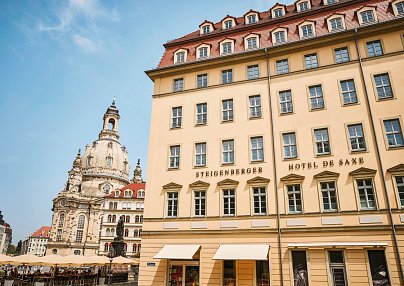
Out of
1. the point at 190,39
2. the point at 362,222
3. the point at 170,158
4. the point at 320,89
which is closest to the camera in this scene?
the point at 362,222

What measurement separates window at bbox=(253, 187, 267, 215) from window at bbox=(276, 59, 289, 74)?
8682mm

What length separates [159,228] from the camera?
21766mm

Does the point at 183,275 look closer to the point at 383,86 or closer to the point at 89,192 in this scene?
the point at 383,86

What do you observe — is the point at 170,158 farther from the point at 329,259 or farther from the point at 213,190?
the point at 329,259

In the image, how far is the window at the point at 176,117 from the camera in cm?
2443

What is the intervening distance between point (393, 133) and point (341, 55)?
20.9ft

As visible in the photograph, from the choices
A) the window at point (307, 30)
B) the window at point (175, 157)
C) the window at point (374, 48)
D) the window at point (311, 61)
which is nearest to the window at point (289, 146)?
the window at point (311, 61)

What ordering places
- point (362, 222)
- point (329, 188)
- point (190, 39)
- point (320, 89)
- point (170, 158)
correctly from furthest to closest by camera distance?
point (190, 39) → point (170, 158) → point (320, 89) → point (329, 188) → point (362, 222)

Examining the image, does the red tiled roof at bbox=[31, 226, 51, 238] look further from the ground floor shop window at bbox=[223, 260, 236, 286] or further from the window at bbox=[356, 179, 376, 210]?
the window at bbox=[356, 179, 376, 210]

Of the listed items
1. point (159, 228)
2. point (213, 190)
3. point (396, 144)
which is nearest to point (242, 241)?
point (213, 190)

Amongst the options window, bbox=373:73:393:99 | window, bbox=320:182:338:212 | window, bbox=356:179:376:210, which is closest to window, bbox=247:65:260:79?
window, bbox=373:73:393:99

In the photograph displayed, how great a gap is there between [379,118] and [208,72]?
1246 cm

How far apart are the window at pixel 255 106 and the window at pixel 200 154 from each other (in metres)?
4.24

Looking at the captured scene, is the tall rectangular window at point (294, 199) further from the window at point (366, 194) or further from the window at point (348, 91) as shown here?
the window at point (348, 91)
